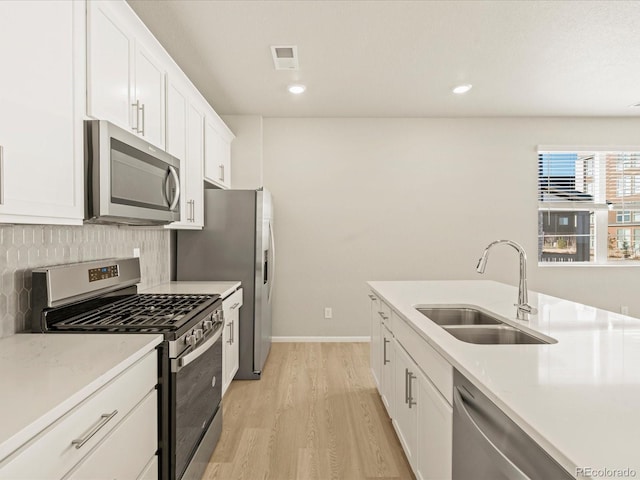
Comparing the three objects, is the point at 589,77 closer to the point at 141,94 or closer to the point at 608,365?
the point at 608,365

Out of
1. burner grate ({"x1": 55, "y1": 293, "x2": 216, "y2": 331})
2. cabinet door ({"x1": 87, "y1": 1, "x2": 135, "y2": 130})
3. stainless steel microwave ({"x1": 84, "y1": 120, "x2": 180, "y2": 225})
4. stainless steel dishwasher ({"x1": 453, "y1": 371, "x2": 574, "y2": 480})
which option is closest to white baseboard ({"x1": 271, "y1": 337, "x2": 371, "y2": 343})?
burner grate ({"x1": 55, "y1": 293, "x2": 216, "y2": 331})

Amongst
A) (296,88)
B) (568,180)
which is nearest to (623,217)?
(568,180)

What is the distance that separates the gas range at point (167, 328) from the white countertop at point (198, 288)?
Answer: 0.40 m

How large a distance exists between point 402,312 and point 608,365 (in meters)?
0.91

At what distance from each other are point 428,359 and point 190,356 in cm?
101

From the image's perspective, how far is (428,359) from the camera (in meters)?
1.58

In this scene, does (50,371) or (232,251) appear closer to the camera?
(50,371)

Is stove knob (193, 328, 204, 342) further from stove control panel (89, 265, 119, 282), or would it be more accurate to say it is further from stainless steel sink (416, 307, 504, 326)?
stainless steel sink (416, 307, 504, 326)

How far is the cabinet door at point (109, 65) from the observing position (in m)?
1.60

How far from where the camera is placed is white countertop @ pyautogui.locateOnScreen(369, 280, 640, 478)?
741 millimetres

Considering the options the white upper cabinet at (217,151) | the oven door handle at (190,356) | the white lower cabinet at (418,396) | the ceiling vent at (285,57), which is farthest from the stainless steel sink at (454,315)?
the white upper cabinet at (217,151)

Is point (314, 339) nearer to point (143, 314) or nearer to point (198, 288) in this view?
point (198, 288)

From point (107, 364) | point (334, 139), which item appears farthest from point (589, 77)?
point (107, 364)

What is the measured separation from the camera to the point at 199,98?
120 inches
